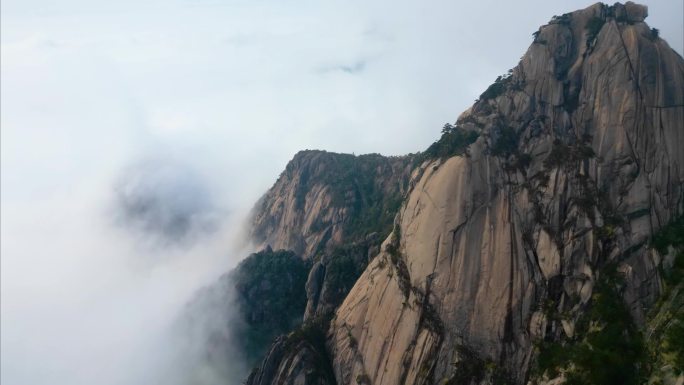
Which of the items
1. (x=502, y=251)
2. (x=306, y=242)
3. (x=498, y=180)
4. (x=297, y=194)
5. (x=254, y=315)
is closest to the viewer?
(x=502, y=251)

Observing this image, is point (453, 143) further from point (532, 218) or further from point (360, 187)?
point (360, 187)

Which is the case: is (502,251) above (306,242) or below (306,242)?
below

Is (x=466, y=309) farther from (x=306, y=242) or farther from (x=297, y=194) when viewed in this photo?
(x=297, y=194)

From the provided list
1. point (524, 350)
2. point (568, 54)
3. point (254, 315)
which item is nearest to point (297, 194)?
point (254, 315)

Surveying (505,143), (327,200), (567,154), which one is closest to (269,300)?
(327,200)

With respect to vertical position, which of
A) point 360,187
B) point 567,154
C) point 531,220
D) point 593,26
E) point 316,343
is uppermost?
point 360,187

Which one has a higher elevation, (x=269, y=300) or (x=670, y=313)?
(x=269, y=300)

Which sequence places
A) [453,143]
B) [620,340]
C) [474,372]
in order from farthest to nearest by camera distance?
[453,143] < [474,372] < [620,340]

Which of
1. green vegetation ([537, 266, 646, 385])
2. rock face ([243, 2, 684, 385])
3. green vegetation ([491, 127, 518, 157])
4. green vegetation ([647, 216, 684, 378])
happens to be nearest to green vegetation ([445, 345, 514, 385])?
rock face ([243, 2, 684, 385])
